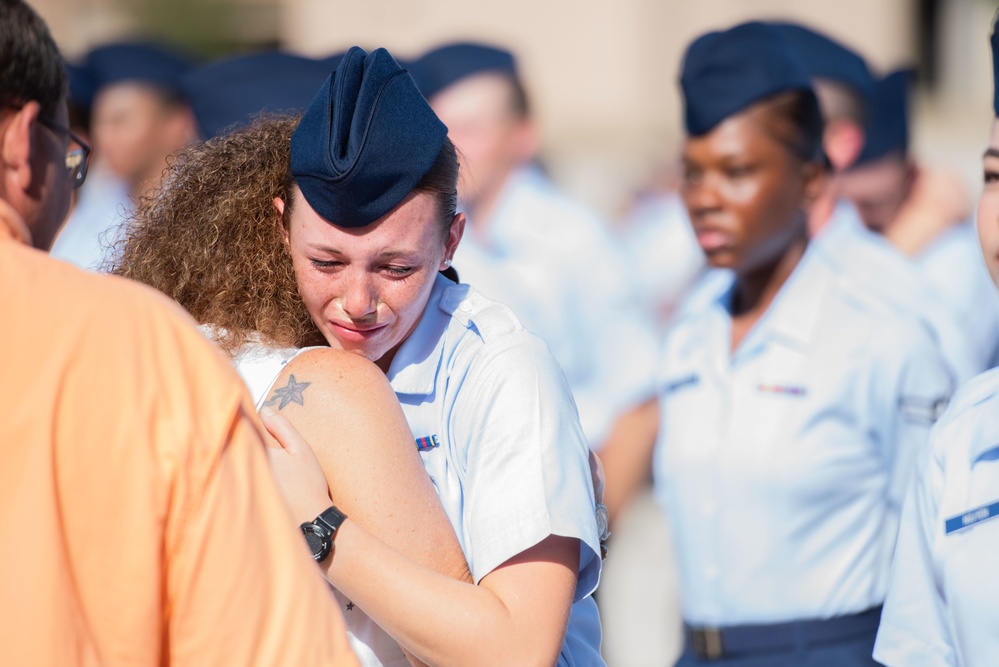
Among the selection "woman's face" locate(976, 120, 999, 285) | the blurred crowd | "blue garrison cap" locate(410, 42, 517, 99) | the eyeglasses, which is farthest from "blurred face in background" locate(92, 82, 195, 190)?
"woman's face" locate(976, 120, 999, 285)

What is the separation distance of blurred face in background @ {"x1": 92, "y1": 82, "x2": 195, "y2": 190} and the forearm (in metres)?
5.08

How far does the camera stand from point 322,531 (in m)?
1.74

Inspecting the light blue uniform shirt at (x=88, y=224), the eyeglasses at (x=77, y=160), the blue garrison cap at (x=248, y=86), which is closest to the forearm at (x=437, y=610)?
the eyeglasses at (x=77, y=160)

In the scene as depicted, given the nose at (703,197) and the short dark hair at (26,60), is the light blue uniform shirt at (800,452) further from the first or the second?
the short dark hair at (26,60)

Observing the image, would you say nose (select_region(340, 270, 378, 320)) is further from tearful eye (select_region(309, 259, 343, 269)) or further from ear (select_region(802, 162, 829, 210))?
ear (select_region(802, 162, 829, 210))

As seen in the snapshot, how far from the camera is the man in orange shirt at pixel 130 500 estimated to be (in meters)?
1.29

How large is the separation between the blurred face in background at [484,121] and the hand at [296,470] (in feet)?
15.2

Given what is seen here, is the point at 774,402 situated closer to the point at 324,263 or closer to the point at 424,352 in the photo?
the point at 424,352

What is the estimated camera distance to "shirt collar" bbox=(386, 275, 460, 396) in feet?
6.86

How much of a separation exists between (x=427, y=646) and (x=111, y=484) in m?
0.61

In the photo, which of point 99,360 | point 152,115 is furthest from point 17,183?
point 152,115

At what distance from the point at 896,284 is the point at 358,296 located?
7.07 ft

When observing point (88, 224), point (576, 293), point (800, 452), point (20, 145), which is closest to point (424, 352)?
point (20, 145)

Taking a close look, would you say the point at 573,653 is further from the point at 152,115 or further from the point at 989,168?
the point at 152,115
